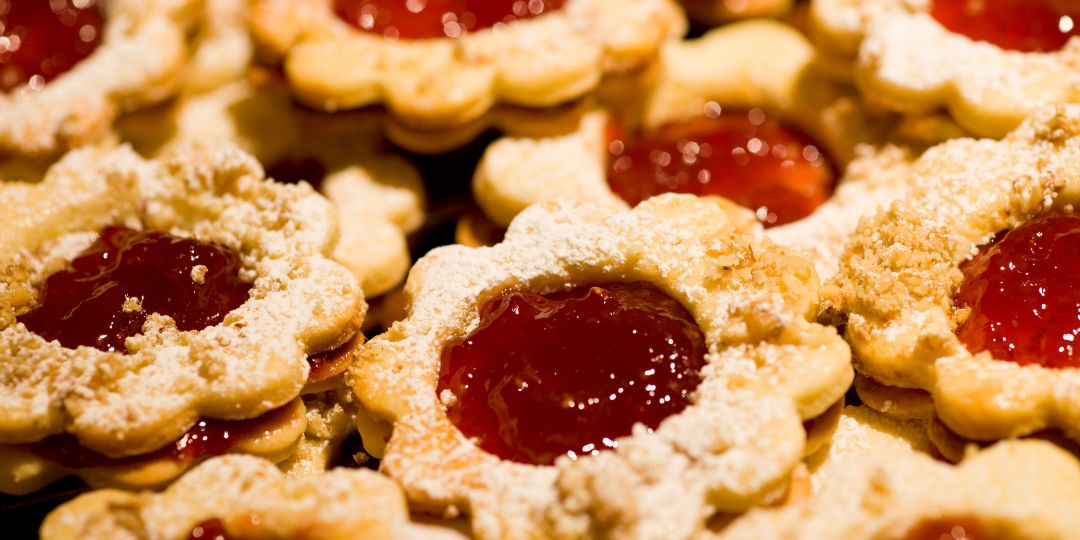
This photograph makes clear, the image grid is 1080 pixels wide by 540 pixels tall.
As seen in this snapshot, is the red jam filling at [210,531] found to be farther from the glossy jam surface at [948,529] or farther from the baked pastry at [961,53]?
the baked pastry at [961,53]

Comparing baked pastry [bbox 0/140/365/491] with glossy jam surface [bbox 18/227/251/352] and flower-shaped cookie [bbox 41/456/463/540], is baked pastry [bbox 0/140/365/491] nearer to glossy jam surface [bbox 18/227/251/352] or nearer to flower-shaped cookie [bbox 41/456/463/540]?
glossy jam surface [bbox 18/227/251/352]

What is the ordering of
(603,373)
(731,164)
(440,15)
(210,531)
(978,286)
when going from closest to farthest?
(210,531) < (603,373) < (978,286) < (731,164) < (440,15)

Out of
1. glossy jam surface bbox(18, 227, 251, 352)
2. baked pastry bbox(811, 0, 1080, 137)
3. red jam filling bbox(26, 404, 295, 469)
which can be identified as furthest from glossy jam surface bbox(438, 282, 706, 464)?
baked pastry bbox(811, 0, 1080, 137)

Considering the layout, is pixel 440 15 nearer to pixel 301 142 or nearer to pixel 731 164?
pixel 301 142

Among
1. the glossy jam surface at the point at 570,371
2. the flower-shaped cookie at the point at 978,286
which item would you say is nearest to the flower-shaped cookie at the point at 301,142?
the glossy jam surface at the point at 570,371

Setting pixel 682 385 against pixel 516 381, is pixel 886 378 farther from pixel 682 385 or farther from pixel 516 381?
pixel 516 381

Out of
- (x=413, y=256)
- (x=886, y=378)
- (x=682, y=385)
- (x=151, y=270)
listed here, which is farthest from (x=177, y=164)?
(x=886, y=378)

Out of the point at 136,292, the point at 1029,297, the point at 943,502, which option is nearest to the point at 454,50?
the point at 136,292
